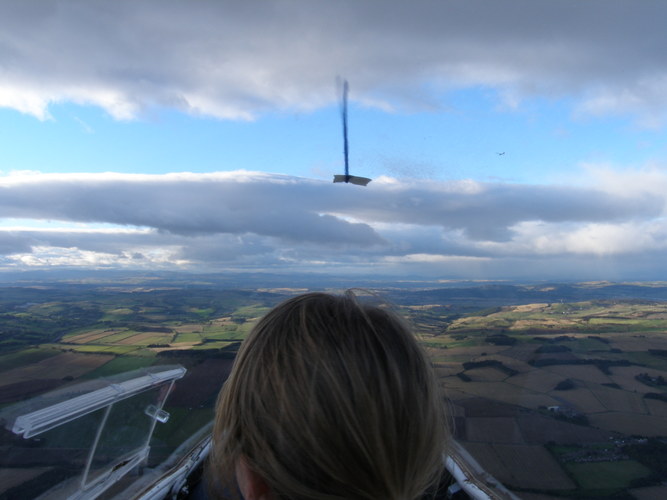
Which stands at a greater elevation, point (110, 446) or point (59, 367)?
point (59, 367)

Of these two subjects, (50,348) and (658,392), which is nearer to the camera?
(658,392)

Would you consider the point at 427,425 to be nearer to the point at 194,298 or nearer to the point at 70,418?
the point at 70,418

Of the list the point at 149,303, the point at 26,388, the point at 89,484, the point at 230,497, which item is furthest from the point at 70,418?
the point at 149,303

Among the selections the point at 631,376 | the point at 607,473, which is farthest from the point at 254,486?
the point at 631,376

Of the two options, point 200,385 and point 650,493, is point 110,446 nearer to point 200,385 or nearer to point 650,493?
point 200,385

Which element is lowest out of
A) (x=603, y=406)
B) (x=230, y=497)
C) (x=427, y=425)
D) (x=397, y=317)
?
(x=603, y=406)

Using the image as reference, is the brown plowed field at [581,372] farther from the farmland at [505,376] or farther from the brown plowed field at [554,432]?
the brown plowed field at [554,432]


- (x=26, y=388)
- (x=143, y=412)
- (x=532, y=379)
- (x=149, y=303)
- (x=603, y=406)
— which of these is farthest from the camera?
(x=149, y=303)

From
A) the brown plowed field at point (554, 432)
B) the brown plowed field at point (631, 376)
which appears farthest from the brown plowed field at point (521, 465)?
the brown plowed field at point (631, 376)
